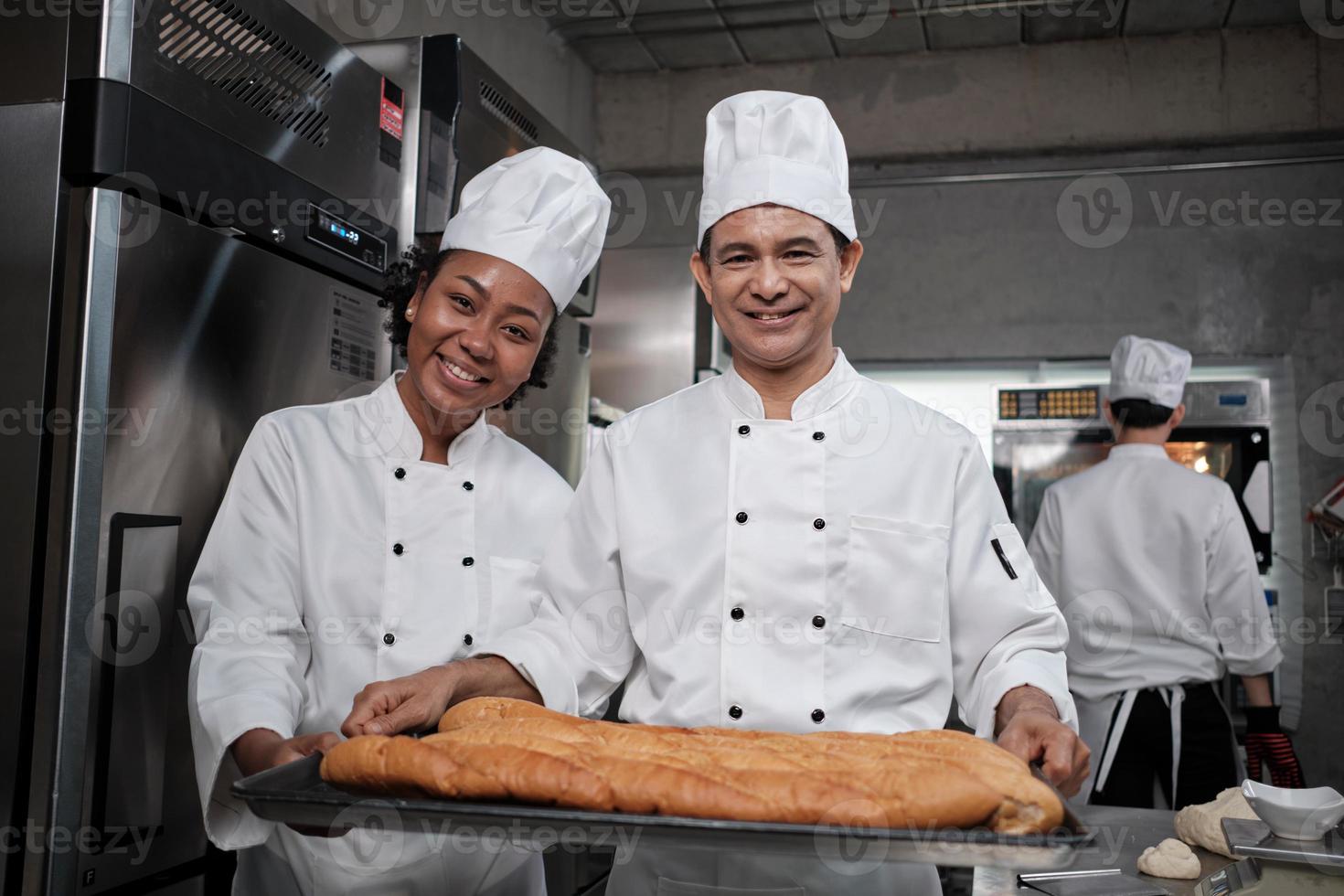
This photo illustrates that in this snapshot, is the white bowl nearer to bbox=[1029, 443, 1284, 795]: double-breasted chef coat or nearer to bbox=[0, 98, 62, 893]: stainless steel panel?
bbox=[1029, 443, 1284, 795]: double-breasted chef coat

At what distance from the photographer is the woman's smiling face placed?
5.81 ft

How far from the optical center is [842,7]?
4754 millimetres

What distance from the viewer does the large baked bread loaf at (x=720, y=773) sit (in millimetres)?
1040

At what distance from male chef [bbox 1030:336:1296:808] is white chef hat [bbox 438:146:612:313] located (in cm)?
221

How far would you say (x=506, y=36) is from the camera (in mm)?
4520

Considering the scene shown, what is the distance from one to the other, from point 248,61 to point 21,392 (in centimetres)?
71

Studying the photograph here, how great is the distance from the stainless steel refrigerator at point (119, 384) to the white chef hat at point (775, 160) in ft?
2.69

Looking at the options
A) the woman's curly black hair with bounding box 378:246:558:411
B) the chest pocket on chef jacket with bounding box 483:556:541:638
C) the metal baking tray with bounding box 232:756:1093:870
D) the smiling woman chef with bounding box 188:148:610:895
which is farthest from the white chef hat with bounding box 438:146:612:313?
the metal baking tray with bounding box 232:756:1093:870

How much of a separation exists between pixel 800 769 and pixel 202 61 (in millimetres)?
1468

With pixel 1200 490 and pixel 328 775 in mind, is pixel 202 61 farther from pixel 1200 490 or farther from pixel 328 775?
pixel 1200 490

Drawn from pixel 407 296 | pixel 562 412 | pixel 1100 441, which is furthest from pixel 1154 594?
pixel 407 296

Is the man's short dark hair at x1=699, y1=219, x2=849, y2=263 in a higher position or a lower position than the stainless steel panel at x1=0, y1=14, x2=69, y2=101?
lower

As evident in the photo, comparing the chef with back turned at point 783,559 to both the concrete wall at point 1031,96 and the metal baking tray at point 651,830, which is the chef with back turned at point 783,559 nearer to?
the metal baking tray at point 651,830

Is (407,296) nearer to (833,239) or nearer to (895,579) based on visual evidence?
(833,239)
